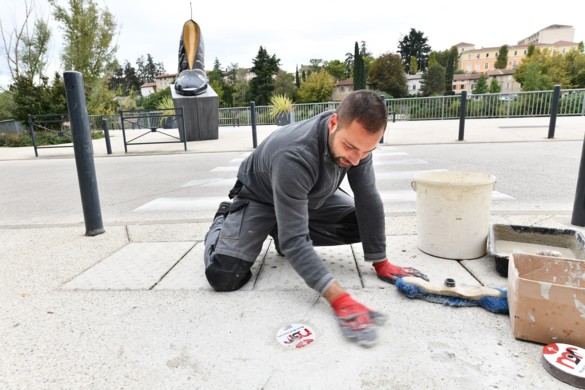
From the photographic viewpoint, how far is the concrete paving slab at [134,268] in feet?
8.27

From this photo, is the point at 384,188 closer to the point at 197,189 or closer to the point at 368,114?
the point at 197,189

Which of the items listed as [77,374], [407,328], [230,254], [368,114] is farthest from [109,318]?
[368,114]

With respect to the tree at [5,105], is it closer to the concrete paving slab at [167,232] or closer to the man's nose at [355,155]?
the concrete paving slab at [167,232]

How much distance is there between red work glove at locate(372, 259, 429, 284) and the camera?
2404 millimetres

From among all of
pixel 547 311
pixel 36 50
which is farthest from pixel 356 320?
pixel 36 50

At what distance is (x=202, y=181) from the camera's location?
6.20 metres

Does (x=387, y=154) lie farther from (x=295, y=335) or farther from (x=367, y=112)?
(x=295, y=335)

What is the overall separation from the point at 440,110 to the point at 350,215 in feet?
58.7

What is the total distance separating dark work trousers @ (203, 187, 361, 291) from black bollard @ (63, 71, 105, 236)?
4.68 ft

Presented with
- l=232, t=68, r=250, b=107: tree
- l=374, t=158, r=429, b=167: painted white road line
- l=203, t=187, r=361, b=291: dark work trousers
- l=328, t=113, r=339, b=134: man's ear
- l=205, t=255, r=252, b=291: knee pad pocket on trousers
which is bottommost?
l=374, t=158, r=429, b=167: painted white road line

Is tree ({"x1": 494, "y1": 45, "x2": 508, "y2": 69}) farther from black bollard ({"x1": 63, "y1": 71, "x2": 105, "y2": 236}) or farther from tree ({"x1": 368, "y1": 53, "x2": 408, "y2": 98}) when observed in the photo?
black bollard ({"x1": 63, "y1": 71, "x2": 105, "y2": 236})

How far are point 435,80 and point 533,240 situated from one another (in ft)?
232

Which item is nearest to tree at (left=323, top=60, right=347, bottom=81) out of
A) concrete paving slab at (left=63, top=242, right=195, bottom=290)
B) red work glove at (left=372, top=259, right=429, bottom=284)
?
concrete paving slab at (left=63, top=242, right=195, bottom=290)

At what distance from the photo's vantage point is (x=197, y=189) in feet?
18.4
